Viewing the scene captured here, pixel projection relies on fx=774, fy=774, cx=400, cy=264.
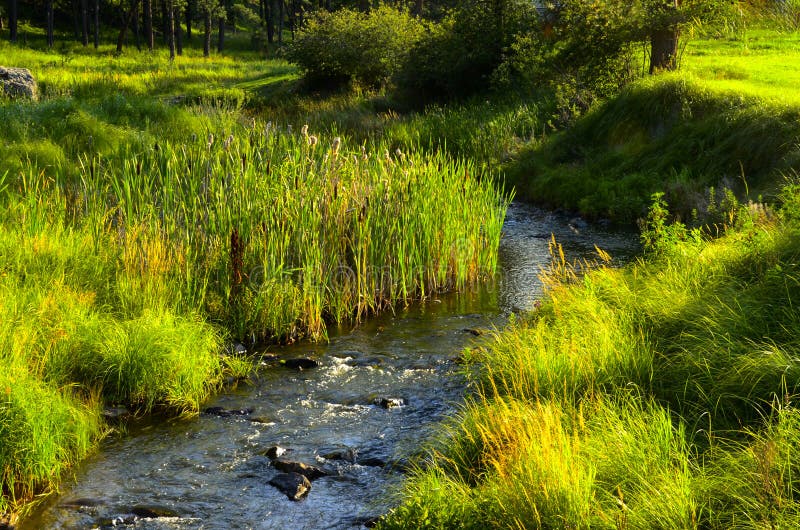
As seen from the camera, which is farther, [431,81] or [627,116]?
[431,81]

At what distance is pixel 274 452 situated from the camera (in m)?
6.39

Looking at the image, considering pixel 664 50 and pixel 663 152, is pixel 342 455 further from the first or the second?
pixel 664 50

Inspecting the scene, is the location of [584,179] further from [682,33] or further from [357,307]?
[357,307]

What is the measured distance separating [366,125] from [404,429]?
58.3ft

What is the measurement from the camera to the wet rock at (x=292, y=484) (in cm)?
578

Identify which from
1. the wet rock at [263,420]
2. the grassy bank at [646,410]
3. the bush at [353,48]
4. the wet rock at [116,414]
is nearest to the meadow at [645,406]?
the grassy bank at [646,410]

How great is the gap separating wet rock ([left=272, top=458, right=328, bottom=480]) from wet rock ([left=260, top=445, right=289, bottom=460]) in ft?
0.63

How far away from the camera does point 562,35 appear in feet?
76.3

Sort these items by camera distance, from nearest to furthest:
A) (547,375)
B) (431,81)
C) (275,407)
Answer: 1. (547,375)
2. (275,407)
3. (431,81)

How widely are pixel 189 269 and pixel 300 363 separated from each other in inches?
61.0

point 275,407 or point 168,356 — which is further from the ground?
point 168,356

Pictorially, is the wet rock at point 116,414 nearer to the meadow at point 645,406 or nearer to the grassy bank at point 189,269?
the grassy bank at point 189,269

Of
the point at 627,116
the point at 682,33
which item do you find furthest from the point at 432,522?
the point at 682,33

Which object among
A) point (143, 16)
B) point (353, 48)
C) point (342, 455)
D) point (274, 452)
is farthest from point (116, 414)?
point (143, 16)
